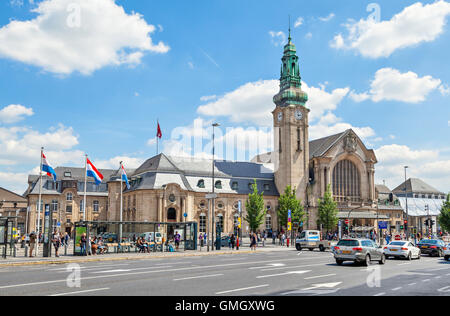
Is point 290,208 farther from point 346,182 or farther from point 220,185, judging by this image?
point 346,182

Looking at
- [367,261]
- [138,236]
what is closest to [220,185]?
A: [138,236]

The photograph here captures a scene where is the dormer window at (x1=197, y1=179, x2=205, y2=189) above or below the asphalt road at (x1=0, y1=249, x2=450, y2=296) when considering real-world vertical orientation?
above

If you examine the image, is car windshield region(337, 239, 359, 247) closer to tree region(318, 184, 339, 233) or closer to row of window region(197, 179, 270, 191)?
tree region(318, 184, 339, 233)

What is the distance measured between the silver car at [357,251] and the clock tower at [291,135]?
44432 mm

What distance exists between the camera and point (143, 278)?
56.5 feet

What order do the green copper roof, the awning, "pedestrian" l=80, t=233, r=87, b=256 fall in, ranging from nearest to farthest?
"pedestrian" l=80, t=233, r=87, b=256 < the green copper roof < the awning

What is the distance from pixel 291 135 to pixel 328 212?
1358 centimetres

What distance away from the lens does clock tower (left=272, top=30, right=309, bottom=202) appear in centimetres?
7019

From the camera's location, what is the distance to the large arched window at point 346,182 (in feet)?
241

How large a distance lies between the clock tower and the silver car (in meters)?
44.4

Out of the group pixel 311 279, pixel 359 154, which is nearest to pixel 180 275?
pixel 311 279

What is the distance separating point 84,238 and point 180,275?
14673 millimetres

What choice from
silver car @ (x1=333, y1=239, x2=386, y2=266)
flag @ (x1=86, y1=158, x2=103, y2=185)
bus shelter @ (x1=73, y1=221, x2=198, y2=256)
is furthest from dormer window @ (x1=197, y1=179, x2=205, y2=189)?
silver car @ (x1=333, y1=239, x2=386, y2=266)

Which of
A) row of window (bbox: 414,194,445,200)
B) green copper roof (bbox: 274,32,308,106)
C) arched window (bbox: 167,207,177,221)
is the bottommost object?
arched window (bbox: 167,207,177,221)
